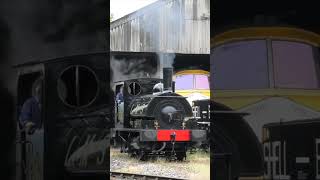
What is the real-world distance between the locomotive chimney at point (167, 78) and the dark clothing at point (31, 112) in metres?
6.65

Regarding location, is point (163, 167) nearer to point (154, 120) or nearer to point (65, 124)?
→ point (154, 120)

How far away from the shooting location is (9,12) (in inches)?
146

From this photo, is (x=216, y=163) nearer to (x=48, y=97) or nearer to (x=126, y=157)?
(x=48, y=97)

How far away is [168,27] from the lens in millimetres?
9562

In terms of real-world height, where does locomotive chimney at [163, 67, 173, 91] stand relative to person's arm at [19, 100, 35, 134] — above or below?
above

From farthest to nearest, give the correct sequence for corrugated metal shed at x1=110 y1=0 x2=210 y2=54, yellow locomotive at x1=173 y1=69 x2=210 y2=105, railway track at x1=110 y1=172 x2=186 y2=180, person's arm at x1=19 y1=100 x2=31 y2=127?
1. yellow locomotive at x1=173 y1=69 x2=210 y2=105
2. corrugated metal shed at x1=110 y1=0 x2=210 y2=54
3. railway track at x1=110 y1=172 x2=186 y2=180
4. person's arm at x1=19 y1=100 x2=31 y2=127

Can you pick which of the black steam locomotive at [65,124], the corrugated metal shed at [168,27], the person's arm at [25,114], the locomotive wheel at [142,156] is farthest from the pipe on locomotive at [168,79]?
the person's arm at [25,114]

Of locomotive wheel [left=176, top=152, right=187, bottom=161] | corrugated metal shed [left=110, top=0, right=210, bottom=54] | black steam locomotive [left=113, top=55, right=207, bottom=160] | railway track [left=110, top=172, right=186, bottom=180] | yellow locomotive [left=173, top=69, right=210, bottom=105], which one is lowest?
railway track [left=110, top=172, right=186, bottom=180]

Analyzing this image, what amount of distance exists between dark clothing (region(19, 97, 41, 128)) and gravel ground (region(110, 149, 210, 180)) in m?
5.68

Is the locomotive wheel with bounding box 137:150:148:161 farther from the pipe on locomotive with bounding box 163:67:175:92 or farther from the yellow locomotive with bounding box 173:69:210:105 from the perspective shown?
the yellow locomotive with bounding box 173:69:210:105

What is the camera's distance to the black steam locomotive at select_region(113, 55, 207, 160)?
10227 millimetres

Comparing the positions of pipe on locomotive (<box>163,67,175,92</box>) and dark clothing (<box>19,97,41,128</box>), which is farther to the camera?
pipe on locomotive (<box>163,67,175,92</box>)

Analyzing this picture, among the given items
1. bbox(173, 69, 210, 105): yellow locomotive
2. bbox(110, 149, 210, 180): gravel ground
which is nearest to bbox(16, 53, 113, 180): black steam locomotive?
bbox(110, 149, 210, 180): gravel ground

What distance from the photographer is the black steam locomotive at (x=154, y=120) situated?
10.2 metres
